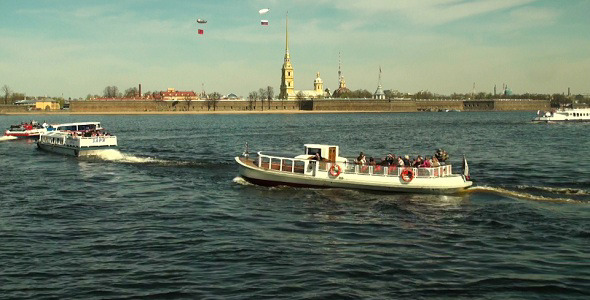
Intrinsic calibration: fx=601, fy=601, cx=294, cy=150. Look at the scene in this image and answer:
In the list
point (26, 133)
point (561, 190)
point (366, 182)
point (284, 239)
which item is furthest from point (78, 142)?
point (561, 190)

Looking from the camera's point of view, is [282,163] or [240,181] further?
[240,181]

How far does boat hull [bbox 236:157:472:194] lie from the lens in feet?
114

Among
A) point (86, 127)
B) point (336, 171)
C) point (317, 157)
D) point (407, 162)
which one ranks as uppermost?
point (86, 127)

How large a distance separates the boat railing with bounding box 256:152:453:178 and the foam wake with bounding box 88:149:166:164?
58.6ft

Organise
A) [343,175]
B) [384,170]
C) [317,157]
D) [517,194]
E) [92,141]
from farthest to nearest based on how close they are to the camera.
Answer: [92,141] < [317,157] < [343,175] < [384,170] < [517,194]

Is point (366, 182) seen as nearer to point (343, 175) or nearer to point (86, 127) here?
point (343, 175)

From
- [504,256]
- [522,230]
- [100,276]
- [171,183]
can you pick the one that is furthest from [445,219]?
[171,183]

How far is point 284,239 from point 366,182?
12.1 m

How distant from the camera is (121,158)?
2202 inches

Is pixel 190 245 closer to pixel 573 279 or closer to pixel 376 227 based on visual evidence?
pixel 376 227

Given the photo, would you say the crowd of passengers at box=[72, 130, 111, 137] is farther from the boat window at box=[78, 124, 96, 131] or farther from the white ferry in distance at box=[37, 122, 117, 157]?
the boat window at box=[78, 124, 96, 131]

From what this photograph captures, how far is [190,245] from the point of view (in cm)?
2323

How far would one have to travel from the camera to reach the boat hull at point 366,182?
114ft

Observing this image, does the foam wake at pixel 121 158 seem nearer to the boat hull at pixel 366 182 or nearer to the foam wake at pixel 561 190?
the boat hull at pixel 366 182
